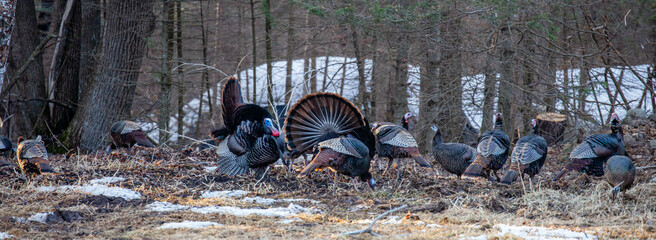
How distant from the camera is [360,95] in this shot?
12.5m

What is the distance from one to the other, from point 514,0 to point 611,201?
15.0 feet

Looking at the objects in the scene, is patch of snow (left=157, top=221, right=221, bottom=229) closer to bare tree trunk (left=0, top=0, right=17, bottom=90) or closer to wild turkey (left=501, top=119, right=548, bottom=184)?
wild turkey (left=501, top=119, right=548, bottom=184)

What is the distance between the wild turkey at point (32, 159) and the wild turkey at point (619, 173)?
588 centimetres

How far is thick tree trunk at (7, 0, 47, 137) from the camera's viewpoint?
10.8 m

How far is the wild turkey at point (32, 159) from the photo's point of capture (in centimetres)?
646

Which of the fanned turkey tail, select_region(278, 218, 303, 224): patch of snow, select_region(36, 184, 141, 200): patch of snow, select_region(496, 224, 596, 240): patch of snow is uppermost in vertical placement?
the fanned turkey tail

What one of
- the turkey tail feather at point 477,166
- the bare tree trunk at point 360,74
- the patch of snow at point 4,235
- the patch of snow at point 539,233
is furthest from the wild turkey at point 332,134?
the bare tree trunk at point 360,74

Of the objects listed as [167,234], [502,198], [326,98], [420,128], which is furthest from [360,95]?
[167,234]

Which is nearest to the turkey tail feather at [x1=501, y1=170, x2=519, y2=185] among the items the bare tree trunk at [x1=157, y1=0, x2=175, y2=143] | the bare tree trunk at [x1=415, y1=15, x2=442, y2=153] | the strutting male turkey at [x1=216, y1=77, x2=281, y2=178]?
the strutting male turkey at [x1=216, y1=77, x2=281, y2=178]

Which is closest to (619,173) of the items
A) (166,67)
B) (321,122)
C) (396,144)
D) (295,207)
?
(396,144)

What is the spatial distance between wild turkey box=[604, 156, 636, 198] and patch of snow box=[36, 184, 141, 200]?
445 centimetres

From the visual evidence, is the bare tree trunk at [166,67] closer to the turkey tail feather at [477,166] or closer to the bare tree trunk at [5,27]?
the bare tree trunk at [5,27]

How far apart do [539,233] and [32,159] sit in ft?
17.9

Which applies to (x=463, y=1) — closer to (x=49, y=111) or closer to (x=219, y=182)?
(x=219, y=182)
